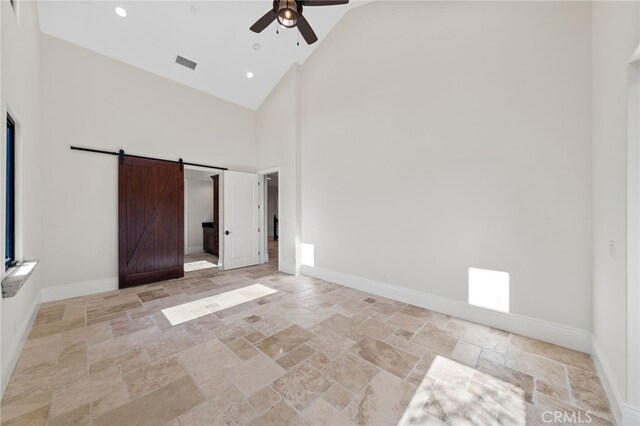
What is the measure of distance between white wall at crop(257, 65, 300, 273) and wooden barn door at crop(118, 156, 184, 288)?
6.87 feet

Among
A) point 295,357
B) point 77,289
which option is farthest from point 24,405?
point 77,289

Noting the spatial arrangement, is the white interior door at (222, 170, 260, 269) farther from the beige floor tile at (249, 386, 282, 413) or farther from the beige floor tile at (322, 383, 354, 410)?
the beige floor tile at (322, 383, 354, 410)

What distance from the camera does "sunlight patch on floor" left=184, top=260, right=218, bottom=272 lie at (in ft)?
18.4

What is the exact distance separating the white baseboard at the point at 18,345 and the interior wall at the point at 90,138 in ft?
2.46

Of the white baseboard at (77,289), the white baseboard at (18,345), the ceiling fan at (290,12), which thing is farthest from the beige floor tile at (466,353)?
the white baseboard at (77,289)

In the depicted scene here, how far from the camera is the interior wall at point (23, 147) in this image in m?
2.01

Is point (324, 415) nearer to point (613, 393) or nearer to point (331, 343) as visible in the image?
point (331, 343)

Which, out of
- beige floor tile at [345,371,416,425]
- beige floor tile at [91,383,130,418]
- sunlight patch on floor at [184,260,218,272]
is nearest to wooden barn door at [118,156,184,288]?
sunlight patch on floor at [184,260,218,272]

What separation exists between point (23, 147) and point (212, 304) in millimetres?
2889

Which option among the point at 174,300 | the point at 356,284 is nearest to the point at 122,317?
the point at 174,300

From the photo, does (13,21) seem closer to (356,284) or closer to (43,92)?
(43,92)

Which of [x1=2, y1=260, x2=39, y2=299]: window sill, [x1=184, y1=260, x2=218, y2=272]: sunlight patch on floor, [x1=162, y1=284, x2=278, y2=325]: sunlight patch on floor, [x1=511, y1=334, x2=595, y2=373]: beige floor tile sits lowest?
[x1=511, y1=334, x2=595, y2=373]: beige floor tile

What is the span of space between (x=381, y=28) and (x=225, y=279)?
17.5 feet

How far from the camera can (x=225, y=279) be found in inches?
189
